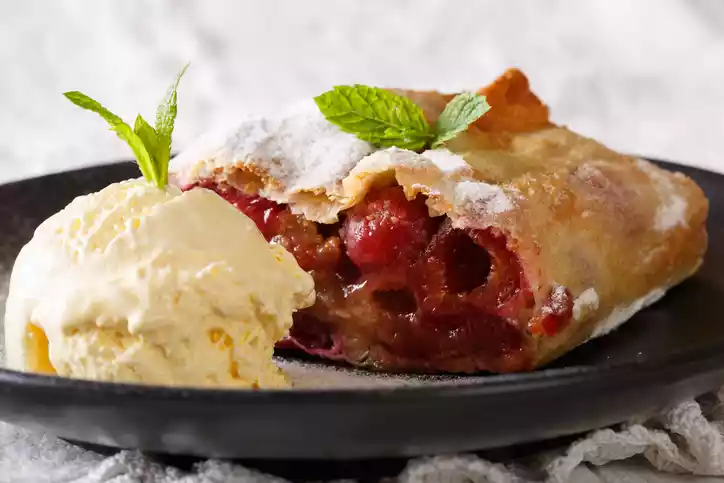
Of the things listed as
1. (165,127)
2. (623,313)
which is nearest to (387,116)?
(165,127)

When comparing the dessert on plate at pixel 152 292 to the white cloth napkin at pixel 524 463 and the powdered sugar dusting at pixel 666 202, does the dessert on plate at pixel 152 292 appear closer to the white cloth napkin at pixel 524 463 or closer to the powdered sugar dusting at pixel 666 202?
the white cloth napkin at pixel 524 463

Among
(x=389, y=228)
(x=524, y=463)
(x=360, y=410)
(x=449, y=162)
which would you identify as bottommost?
(x=524, y=463)

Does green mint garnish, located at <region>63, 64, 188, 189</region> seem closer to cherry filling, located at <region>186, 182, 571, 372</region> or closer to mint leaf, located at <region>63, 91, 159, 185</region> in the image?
mint leaf, located at <region>63, 91, 159, 185</region>

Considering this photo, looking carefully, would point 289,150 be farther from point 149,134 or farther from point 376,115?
point 149,134

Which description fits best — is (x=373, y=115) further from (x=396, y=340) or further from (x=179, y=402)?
(x=179, y=402)

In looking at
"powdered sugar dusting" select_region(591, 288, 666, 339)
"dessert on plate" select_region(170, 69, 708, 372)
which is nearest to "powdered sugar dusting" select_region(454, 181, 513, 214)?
"dessert on plate" select_region(170, 69, 708, 372)

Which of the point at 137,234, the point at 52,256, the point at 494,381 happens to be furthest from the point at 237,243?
the point at 494,381

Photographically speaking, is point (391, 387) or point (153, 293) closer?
point (391, 387)
